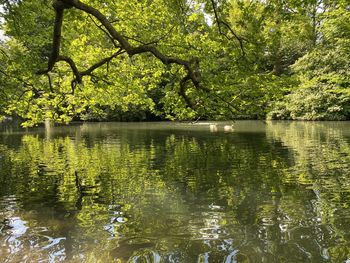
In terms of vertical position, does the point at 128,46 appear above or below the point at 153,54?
above

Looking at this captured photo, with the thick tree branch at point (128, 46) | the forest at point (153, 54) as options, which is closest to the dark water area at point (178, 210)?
the forest at point (153, 54)

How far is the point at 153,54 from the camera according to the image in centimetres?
1142

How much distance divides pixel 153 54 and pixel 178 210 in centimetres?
459

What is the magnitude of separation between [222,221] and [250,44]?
22.3ft

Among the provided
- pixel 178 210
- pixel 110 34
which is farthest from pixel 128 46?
pixel 178 210

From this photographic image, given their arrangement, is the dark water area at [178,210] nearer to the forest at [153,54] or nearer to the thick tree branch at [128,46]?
the forest at [153,54]

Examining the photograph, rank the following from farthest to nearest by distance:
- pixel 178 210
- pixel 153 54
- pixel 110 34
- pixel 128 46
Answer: pixel 153 54 → pixel 110 34 → pixel 128 46 → pixel 178 210

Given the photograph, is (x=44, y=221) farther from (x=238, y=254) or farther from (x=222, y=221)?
(x=238, y=254)

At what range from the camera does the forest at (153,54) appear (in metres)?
11.7

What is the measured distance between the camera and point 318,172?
14.1 metres

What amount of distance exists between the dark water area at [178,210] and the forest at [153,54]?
8.51 ft

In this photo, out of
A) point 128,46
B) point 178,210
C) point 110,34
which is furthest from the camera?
point 110,34

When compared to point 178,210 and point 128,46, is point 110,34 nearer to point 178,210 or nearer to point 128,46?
point 128,46

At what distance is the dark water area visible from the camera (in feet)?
22.8
